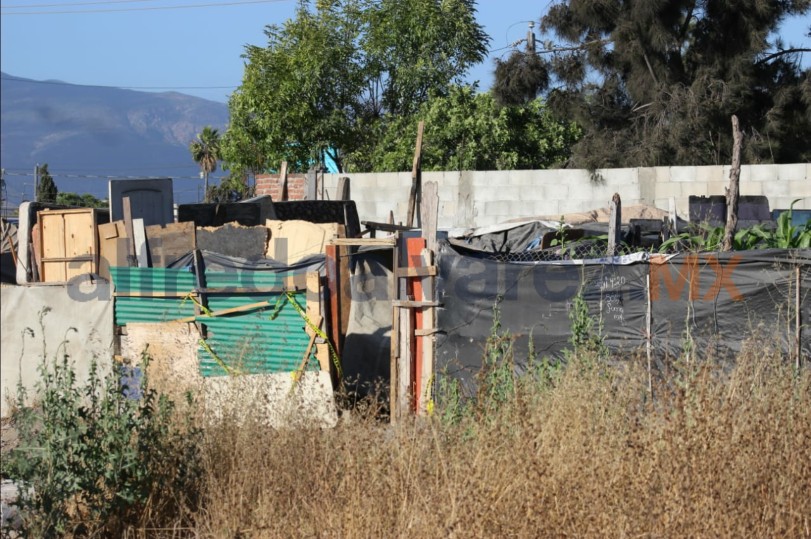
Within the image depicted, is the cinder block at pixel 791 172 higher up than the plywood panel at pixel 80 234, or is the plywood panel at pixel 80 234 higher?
the cinder block at pixel 791 172

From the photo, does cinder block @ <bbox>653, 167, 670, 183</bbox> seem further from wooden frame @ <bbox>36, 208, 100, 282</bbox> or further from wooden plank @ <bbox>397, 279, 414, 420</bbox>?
wooden frame @ <bbox>36, 208, 100, 282</bbox>

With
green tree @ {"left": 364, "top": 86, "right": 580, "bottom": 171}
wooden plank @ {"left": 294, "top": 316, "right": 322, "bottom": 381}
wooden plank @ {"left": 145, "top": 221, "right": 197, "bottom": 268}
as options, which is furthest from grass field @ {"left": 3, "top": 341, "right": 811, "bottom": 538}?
green tree @ {"left": 364, "top": 86, "right": 580, "bottom": 171}

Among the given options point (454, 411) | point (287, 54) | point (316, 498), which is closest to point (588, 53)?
point (287, 54)

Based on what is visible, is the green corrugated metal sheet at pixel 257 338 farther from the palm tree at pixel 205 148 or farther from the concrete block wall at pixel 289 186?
the palm tree at pixel 205 148

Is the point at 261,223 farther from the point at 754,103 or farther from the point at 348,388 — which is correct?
the point at 754,103

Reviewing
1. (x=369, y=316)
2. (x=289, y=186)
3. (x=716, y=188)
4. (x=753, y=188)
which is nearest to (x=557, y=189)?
(x=716, y=188)

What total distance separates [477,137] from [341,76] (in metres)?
6.28

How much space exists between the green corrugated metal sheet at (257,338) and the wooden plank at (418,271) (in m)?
1.34

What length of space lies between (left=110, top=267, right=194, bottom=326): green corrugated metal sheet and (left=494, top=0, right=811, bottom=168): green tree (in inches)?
474

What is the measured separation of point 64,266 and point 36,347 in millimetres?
1545

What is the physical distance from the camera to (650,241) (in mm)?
11781

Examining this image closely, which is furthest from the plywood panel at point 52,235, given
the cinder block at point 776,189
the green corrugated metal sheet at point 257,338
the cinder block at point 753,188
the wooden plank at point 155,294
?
the cinder block at point 776,189

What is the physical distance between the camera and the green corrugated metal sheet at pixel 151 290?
34.2 ft

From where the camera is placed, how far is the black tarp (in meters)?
7.96
